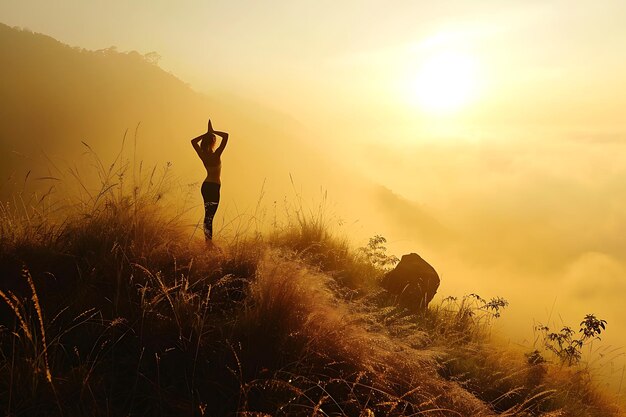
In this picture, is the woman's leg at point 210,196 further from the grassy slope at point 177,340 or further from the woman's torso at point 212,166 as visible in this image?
the grassy slope at point 177,340

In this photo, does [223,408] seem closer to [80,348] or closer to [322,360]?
[322,360]

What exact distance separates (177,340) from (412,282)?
5.63 m

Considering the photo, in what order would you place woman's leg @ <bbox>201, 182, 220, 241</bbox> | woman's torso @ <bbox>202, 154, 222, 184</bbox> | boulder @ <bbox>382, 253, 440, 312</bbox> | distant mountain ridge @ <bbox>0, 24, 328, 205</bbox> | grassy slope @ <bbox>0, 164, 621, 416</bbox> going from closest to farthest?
grassy slope @ <bbox>0, 164, 621, 416</bbox> → woman's leg @ <bbox>201, 182, 220, 241</bbox> → woman's torso @ <bbox>202, 154, 222, 184</bbox> → boulder @ <bbox>382, 253, 440, 312</bbox> → distant mountain ridge @ <bbox>0, 24, 328, 205</bbox>

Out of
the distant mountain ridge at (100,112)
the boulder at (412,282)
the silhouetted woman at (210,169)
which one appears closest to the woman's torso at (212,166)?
the silhouetted woman at (210,169)

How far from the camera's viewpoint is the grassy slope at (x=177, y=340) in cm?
271

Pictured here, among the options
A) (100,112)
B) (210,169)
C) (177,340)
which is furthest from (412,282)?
(100,112)

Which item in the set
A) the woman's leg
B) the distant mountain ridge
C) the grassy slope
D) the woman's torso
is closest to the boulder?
the grassy slope

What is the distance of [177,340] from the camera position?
325 centimetres

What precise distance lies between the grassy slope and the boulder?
7.51ft

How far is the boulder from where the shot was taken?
8.00 m

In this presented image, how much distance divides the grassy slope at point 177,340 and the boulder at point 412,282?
7.51 feet

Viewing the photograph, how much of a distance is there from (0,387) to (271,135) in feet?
345

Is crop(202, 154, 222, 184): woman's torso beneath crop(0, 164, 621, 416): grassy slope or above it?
Result: above

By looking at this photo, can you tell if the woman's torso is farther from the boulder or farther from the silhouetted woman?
the boulder
